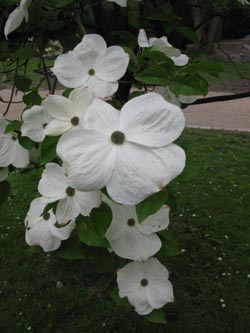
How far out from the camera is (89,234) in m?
0.71

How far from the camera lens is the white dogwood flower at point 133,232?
2.41 feet

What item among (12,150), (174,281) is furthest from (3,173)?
(174,281)

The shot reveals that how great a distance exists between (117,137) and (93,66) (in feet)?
0.80

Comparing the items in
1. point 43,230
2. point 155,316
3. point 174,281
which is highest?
point 43,230

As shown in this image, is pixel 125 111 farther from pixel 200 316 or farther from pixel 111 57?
pixel 200 316

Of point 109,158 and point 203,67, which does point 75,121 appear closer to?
point 109,158

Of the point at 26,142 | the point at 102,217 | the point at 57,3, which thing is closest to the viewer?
the point at 102,217

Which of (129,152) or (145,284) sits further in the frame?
(145,284)

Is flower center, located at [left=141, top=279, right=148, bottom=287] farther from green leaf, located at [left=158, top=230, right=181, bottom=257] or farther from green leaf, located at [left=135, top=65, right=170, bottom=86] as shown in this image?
green leaf, located at [left=135, top=65, right=170, bottom=86]

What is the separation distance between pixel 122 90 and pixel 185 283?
1.45 metres

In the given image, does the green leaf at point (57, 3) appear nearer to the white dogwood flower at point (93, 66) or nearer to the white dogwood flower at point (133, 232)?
the white dogwood flower at point (93, 66)

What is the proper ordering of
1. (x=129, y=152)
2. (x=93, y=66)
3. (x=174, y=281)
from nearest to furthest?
(x=129, y=152), (x=93, y=66), (x=174, y=281)

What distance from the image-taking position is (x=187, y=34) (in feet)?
4.54

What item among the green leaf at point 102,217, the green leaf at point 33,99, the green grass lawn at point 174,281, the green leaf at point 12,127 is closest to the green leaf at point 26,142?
the green leaf at point 12,127
